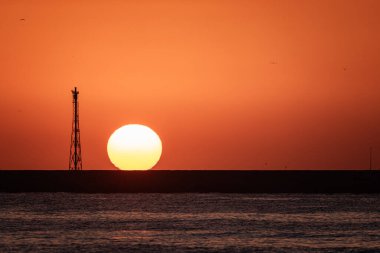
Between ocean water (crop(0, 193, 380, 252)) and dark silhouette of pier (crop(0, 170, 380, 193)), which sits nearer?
ocean water (crop(0, 193, 380, 252))

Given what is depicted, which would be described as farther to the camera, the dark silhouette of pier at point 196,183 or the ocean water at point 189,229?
the dark silhouette of pier at point 196,183

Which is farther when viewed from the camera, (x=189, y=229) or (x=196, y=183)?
(x=196, y=183)

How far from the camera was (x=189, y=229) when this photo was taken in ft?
297

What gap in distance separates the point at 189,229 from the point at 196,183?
348 feet

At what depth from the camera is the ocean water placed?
Result: 76438 millimetres

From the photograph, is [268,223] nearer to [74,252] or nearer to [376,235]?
[376,235]

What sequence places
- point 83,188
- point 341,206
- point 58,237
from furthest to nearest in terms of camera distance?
point 83,188 < point 341,206 < point 58,237

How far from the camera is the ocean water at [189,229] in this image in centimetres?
7644

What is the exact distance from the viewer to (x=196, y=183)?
197 m

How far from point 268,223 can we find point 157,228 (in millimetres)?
11081

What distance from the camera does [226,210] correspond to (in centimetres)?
12312

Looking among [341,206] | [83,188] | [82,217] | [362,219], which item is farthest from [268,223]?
[83,188]

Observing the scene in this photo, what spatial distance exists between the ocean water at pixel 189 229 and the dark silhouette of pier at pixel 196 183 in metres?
61.3

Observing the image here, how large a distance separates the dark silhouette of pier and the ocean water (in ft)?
201
